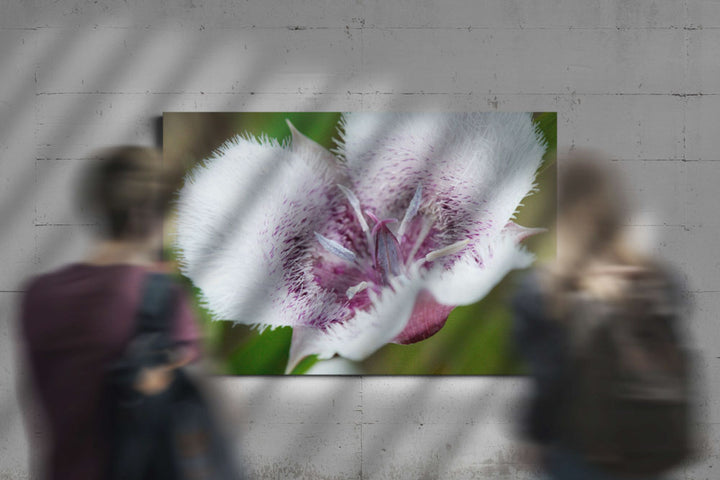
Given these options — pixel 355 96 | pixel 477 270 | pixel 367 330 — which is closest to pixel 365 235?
pixel 367 330

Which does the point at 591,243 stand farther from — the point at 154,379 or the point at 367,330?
the point at 367,330

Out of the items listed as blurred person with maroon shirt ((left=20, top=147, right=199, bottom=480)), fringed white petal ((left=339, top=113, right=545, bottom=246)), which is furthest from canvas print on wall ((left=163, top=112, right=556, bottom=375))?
blurred person with maroon shirt ((left=20, top=147, right=199, bottom=480))

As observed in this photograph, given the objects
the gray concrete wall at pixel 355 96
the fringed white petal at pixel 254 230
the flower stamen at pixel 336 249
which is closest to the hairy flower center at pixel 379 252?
the flower stamen at pixel 336 249

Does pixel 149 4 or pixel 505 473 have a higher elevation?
pixel 149 4

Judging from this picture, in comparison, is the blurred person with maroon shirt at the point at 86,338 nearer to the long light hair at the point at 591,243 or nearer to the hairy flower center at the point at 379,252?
the long light hair at the point at 591,243

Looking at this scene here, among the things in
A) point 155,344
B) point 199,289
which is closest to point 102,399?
point 155,344

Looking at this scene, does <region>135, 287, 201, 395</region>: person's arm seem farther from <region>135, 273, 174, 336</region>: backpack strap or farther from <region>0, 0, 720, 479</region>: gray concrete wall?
<region>0, 0, 720, 479</region>: gray concrete wall

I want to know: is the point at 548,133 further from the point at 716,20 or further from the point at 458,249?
the point at 716,20
